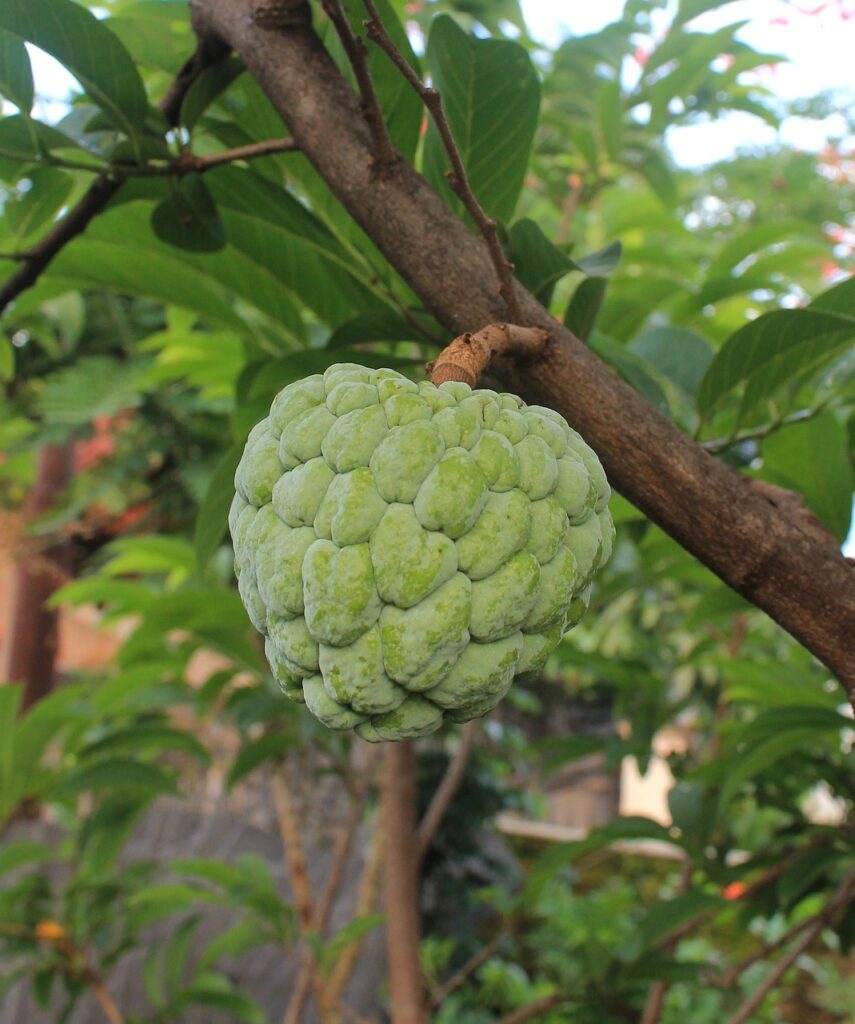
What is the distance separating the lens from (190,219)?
3.32 ft

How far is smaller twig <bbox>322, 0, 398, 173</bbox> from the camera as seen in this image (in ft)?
2.38

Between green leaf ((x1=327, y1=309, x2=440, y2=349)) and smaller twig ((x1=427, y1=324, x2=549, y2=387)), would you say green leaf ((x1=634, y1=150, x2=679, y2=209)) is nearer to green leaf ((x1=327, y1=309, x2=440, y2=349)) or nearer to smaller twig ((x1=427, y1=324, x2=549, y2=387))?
green leaf ((x1=327, y1=309, x2=440, y2=349))

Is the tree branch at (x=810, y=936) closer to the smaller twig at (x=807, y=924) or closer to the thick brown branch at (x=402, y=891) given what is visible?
the smaller twig at (x=807, y=924)

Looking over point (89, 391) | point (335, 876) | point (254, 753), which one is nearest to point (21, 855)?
point (254, 753)

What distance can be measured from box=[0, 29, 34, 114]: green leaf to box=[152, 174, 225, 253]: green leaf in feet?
0.52

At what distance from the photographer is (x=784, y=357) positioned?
909mm

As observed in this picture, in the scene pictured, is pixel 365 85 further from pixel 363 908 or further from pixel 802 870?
pixel 363 908

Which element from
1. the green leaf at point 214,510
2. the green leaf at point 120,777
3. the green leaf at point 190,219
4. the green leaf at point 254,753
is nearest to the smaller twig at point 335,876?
the green leaf at point 254,753

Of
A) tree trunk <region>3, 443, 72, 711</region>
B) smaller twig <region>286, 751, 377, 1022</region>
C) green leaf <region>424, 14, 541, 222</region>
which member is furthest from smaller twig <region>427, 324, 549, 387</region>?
tree trunk <region>3, 443, 72, 711</region>

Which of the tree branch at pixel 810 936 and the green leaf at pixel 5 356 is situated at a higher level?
the green leaf at pixel 5 356

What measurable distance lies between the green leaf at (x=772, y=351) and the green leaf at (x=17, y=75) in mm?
745

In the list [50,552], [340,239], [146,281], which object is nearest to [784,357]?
[340,239]

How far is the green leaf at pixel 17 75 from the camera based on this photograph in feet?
3.01

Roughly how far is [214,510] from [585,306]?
0.47m
